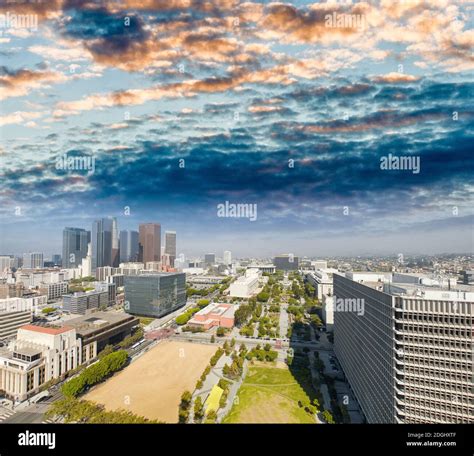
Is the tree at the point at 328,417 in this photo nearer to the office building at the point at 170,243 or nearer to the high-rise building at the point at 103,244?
the high-rise building at the point at 103,244

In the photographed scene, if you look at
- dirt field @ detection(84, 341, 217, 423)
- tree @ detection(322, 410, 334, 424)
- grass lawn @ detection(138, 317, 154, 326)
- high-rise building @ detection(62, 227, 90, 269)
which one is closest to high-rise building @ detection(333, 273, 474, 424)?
tree @ detection(322, 410, 334, 424)

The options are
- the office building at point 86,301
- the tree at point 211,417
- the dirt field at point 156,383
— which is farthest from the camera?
the office building at point 86,301

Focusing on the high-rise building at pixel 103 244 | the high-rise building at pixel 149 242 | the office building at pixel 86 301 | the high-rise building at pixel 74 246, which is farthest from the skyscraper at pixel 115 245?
the office building at pixel 86 301

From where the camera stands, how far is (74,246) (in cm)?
11519

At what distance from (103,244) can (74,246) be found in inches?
503

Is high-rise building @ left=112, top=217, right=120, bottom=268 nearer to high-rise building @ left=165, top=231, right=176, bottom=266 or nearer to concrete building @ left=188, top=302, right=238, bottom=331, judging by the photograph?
high-rise building @ left=165, top=231, right=176, bottom=266

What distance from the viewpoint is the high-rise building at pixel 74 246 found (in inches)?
4414

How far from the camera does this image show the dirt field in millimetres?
21625

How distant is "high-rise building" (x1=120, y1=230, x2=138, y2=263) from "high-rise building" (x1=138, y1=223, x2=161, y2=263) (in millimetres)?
12966

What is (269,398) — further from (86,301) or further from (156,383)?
(86,301)

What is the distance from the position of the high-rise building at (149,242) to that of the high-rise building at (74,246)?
2203 cm

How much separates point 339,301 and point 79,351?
2699cm
